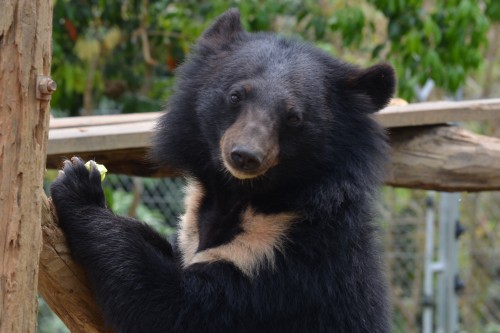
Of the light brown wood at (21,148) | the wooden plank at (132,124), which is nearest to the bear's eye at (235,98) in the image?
the light brown wood at (21,148)

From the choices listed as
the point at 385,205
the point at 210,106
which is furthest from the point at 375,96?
the point at 385,205

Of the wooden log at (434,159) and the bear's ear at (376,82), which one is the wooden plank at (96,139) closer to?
the wooden log at (434,159)

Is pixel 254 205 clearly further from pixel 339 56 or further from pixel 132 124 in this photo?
pixel 339 56

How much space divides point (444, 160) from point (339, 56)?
313 cm

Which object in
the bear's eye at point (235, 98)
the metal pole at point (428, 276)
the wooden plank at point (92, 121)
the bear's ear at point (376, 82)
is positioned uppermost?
the bear's ear at point (376, 82)

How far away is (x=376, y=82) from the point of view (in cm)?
381

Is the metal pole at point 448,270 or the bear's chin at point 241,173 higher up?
the bear's chin at point 241,173

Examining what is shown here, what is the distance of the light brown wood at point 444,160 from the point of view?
5094 mm

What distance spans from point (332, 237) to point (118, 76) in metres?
5.03

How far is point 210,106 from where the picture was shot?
12.2 ft

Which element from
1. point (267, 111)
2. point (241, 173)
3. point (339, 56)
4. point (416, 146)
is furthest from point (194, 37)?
point (241, 173)

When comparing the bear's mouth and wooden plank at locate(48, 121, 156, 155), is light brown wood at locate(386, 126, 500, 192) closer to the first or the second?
wooden plank at locate(48, 121, 156, 155)

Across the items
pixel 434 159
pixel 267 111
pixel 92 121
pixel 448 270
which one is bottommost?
pixel 448 270

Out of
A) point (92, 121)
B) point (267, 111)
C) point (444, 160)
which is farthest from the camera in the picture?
point (92, 121)
